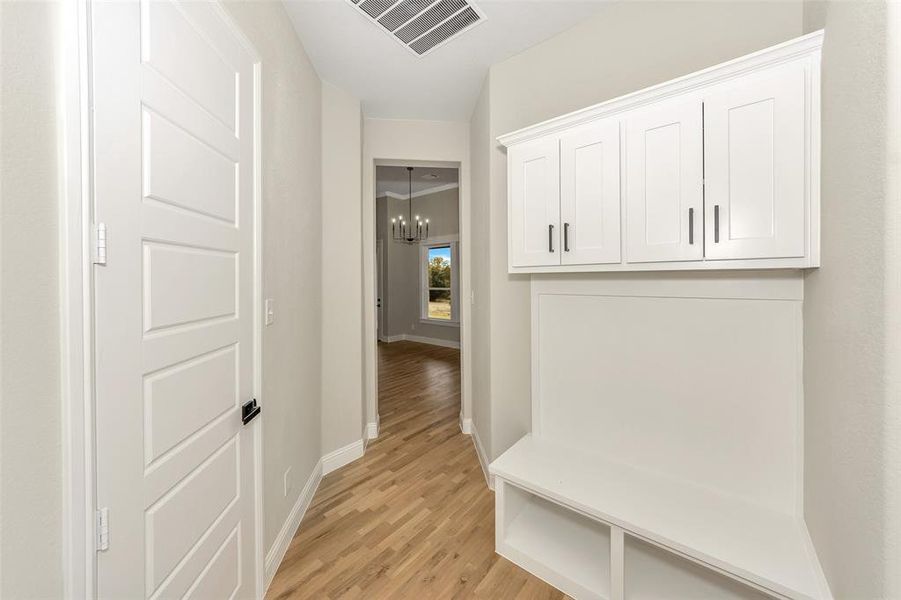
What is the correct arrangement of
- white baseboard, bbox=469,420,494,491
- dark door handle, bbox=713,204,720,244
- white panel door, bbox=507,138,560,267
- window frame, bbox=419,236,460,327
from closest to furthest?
dark door handle, bbox=713,204,720,244, white panel door, bbox=507,138,560,267, white baseboard, bbox=469,420,494,491, window frame, bbox=419,236,460,327

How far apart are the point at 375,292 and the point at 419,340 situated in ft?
14.9

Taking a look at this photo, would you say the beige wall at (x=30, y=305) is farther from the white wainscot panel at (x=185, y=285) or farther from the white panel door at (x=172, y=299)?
the white wainscot panel at (x=185, y=285)

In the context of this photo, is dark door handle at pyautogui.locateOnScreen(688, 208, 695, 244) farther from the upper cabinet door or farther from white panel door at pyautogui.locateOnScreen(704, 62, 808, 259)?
the upper cabinet door

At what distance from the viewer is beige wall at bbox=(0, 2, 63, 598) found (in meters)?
0.59

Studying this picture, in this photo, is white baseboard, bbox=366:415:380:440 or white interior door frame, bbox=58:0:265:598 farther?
white baseboard, bbox=366:415:380:440

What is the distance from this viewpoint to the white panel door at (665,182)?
1354 mm

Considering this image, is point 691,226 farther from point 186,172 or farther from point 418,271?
point 418,271

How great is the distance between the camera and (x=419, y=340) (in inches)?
296

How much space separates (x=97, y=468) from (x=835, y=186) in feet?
6.97

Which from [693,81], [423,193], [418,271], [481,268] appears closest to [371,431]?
[481,268]

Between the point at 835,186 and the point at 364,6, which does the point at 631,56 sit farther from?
the point at 364,6

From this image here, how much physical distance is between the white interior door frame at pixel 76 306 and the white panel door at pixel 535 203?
1.64 m

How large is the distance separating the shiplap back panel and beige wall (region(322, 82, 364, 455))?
141 cm

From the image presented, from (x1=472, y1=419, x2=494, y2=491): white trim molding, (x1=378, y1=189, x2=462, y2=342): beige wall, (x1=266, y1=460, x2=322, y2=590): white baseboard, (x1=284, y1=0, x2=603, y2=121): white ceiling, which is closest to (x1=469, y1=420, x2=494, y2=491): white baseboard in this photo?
(x1=472, y1=419, x2=494, y2=491): white trim molding
